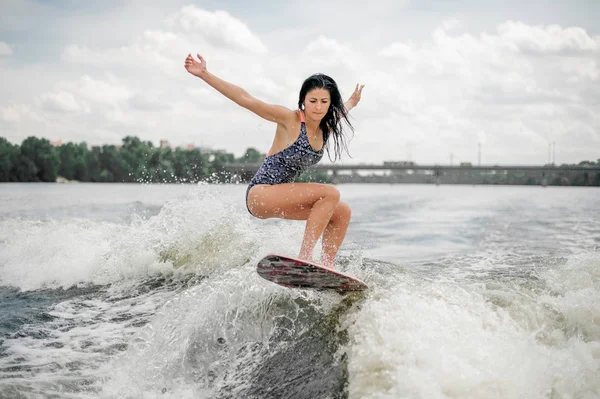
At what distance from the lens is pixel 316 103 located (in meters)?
5.09

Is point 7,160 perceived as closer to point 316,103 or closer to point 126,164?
point 126,164

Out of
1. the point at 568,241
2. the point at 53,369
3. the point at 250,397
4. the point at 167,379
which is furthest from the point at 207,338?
the point at 568,241

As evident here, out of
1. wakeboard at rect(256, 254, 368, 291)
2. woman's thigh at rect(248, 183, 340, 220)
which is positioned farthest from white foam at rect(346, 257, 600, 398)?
woman's thigh at rect(248, 183, 340, 220)

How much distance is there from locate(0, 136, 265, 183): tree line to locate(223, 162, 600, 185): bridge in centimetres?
2449

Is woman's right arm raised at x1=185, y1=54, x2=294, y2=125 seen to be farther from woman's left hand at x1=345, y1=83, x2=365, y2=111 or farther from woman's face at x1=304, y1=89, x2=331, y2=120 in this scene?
woman's left hand at x1=345, y1=83, x2=365, y2=111

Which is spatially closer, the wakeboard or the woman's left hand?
the wakeboard

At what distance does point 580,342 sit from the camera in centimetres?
424

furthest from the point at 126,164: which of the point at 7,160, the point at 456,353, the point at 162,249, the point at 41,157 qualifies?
the point at 456,353

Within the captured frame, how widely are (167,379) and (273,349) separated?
0.91 metres

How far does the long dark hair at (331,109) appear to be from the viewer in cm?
515

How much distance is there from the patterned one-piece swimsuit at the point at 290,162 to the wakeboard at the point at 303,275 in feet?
3.23

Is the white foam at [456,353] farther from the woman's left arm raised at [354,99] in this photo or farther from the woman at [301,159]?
the woman's left arm raised at [354,99]

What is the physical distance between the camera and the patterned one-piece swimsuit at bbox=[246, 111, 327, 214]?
5.10m

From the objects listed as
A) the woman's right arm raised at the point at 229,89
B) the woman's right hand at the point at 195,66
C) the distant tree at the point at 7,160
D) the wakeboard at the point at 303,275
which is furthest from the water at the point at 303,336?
the distant tree at the point at 7,160
